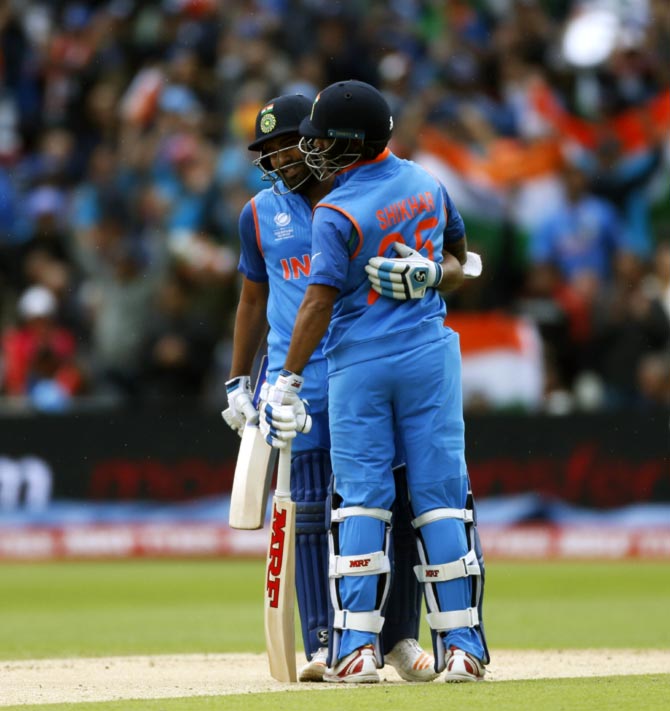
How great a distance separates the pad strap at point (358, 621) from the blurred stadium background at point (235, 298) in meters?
7.62

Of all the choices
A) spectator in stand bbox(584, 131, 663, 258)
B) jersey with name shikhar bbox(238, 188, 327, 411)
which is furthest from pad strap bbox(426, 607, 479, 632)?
spectator in stand bbox(584, 131, 663, 258)

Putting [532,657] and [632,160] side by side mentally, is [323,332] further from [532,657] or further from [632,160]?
[632,160]

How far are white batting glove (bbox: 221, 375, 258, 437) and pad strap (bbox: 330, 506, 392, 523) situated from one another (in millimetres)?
707

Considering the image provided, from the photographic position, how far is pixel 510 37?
1652 centimetres

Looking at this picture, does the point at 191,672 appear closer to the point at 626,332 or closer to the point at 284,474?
the point at 284,474

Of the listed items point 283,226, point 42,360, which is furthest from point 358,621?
point 42,360

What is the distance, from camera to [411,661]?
20.7 ft

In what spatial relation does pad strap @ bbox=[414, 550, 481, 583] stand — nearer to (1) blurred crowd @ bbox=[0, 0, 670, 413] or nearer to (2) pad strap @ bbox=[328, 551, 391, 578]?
(2) pad strap @ bbox=[328, 551, 391, 578]

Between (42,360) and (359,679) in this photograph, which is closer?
(359,679)

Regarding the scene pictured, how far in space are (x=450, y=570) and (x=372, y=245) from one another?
127 cm

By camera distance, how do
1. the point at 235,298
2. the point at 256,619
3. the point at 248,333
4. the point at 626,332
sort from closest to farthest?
1. the point at 248,333
2. the point at 256,619
3. the point at 626,332
4. the point at 235,298

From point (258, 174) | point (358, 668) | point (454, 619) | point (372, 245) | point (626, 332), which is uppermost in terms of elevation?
point (258, 174)

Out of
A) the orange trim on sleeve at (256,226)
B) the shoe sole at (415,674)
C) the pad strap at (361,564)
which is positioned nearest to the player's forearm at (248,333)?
the orange trim on sleeve at (256,226)

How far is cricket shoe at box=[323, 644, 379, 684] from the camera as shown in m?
5.92
